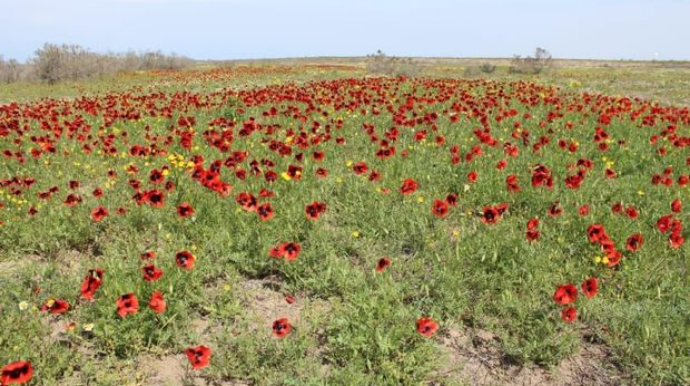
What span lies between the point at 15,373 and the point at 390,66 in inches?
1149

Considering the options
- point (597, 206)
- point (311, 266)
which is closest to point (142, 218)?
point (311, 266)

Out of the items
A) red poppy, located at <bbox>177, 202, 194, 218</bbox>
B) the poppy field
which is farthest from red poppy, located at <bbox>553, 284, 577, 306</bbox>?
red poppy, located at <bbox>177, 202, 194, 218</bbox>

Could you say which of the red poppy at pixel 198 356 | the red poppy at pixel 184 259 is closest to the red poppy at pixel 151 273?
the red poppy at pixel 184 259

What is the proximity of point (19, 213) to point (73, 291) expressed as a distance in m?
1.89

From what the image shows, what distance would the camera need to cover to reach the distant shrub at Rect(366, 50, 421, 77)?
29.1m

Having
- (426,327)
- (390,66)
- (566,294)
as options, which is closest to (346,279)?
(426,327)

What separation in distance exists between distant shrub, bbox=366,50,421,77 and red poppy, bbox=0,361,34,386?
2755 cm

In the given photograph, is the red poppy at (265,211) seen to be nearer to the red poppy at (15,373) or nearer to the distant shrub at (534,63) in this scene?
the red poppy at (15,373)

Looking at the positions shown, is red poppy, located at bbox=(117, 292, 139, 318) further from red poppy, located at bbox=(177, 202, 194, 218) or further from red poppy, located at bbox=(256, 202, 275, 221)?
red poppy, located at bbox=(256, 202, 275, 221)

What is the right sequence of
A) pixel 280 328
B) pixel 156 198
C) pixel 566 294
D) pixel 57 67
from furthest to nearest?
1. pixel 57 67
2. pixel 156 198
3. pixel 566 294
4. pixel 280 328

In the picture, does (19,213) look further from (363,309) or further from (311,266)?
(363,309)

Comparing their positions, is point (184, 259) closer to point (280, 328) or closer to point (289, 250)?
point (289, 250)

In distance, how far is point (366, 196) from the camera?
5594 millimetres

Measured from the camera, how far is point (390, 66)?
30.1 metres
